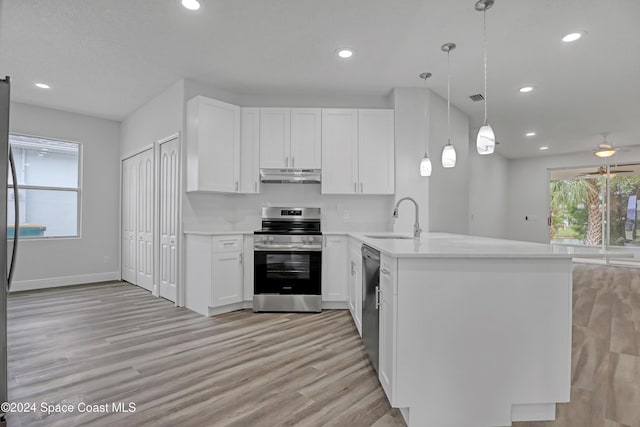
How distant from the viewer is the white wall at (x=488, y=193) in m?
7.18

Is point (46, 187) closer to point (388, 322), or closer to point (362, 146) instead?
point (362, 146)

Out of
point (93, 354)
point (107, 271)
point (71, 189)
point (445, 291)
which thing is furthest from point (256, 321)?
point (71, 189)

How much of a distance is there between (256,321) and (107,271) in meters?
3.67

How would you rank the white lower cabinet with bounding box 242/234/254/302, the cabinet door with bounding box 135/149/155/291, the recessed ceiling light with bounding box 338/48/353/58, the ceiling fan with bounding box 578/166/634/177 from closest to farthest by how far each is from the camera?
1. the recessed ceiling light with bounding box 338/48/353/58
2. the white lower cabinet with bounding box 242/234/254/302
3. the cabinet door with bounding box 135/149/155/291
4. the ceiling fan with bounding box 578/166/634/177

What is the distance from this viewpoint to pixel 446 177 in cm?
446

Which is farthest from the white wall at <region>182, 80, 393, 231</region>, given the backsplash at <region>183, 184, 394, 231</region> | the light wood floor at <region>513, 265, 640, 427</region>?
the light wood floor at <region>513, 265, 640, 427</region>

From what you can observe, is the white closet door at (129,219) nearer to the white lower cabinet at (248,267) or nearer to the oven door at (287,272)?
the white lower cabinet at (248,267)

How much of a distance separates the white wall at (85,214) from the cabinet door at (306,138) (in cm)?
356

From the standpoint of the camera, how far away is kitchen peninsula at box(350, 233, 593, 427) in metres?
1.73

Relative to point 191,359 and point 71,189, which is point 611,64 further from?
point 71,189

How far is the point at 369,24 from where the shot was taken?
277cm

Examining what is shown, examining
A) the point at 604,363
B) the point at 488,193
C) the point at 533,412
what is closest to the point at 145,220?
the point at 533,412

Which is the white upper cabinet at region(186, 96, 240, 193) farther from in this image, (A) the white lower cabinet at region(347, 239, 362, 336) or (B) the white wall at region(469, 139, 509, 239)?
(B) the white wall at region(469, 139, 509, 239)

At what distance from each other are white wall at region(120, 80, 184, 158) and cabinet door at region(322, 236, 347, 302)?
230 cm
